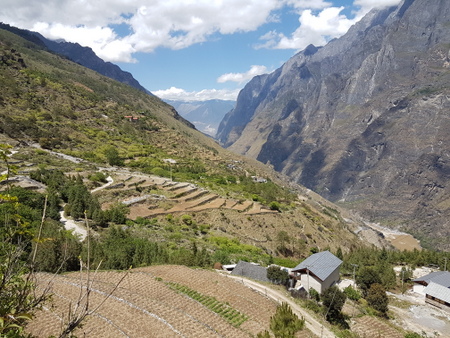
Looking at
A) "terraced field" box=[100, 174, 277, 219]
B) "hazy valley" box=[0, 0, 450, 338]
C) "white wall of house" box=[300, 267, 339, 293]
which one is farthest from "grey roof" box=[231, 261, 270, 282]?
"terraced field" box=[100, 174, 277, 219]

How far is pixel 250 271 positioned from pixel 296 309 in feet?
31.2

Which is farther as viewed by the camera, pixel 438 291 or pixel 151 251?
pixel 438 291

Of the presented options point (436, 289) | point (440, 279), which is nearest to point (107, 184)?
point (436, 289)

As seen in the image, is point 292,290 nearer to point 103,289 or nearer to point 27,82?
point 103,289

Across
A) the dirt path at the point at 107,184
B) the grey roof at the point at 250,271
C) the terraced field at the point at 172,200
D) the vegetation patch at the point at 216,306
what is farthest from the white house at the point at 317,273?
the dirt path at the point at 107,184

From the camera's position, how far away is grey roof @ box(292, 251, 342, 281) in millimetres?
36653

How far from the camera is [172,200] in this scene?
60.8m

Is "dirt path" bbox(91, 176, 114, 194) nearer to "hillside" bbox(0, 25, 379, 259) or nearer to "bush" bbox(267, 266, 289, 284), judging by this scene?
"hillside" bbox(0, 25, 379, 259)

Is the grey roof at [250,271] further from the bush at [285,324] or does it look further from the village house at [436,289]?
the village house at [436,289]

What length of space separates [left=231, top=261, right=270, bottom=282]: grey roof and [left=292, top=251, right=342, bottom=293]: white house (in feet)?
12.6

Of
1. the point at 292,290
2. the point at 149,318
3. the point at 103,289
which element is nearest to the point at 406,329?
the point at 292,290

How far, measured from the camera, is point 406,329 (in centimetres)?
3188

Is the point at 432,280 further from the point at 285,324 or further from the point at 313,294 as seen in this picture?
the point at 285,324

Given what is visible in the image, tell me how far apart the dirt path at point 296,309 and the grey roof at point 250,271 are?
2.16 meters
